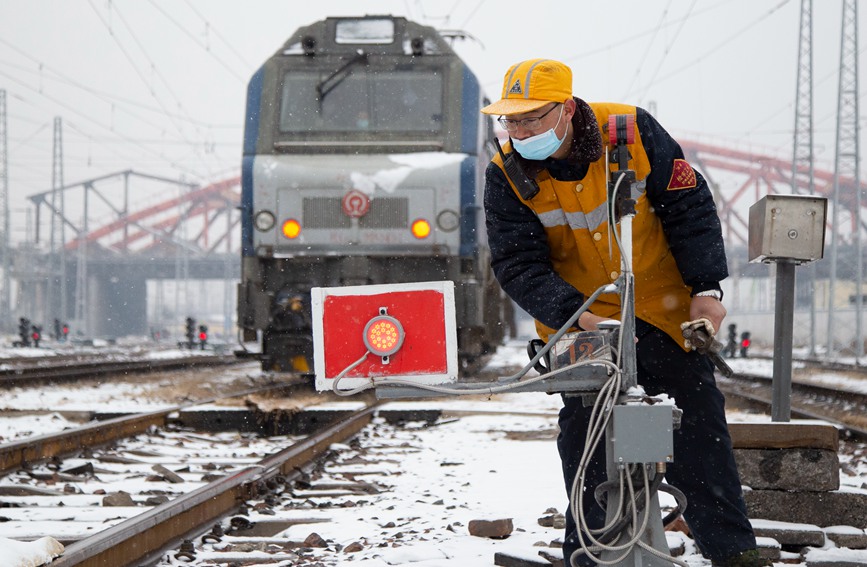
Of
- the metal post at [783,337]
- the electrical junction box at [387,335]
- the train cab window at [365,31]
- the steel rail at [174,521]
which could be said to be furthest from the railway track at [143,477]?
the train cab window at [365,31]

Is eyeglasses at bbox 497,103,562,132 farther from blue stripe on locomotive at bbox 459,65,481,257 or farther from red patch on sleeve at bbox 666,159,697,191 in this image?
blue stripe on locomotive at bbox 459,65,481,257

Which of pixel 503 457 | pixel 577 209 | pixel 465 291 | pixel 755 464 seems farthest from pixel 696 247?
pixel 465 291

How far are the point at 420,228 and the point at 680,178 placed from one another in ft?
22.6

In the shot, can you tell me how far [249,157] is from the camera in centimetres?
1008

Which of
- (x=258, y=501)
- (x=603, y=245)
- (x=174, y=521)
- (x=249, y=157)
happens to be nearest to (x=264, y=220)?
(x=249, y=157)

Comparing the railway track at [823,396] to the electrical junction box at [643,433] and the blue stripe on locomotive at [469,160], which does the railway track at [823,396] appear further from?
the electrical junction box at [643,433]

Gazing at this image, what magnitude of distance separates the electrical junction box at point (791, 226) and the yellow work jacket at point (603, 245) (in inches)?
62.1

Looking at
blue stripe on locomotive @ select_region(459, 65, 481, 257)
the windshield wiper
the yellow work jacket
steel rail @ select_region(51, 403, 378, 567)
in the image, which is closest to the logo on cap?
the yellow work jacket

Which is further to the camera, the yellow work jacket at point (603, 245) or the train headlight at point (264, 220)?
the train headlight at point (264, 220)

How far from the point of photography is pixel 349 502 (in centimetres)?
481

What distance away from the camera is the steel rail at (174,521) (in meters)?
3.37

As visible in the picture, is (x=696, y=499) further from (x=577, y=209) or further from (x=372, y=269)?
(x=372, y=269)

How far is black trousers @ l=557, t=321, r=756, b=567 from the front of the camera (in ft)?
9.57

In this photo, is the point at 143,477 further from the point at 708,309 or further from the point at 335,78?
the point at 335,78
